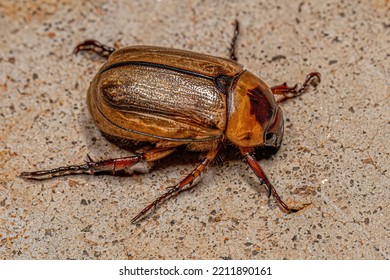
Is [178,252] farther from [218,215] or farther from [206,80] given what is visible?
[206,80]

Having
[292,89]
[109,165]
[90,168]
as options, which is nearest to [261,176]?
[292,89]

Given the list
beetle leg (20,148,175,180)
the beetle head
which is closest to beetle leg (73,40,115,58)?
beetle leg (20,148,175,180)

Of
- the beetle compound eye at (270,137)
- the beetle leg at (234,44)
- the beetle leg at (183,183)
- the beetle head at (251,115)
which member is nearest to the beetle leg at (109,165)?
the beetle leg at (183,183)

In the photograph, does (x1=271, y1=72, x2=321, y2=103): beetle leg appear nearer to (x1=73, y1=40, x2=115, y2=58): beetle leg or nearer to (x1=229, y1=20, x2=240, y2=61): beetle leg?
(x1=229, y1=20, x2=240, y2=61): beetle leg

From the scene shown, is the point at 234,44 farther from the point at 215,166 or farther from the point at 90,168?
the point at 90,168

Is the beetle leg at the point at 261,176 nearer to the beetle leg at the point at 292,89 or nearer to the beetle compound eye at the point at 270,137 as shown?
the beetle compound eye at the point at 270,137

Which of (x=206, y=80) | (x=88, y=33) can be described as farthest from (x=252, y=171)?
(x=88, y=33)
